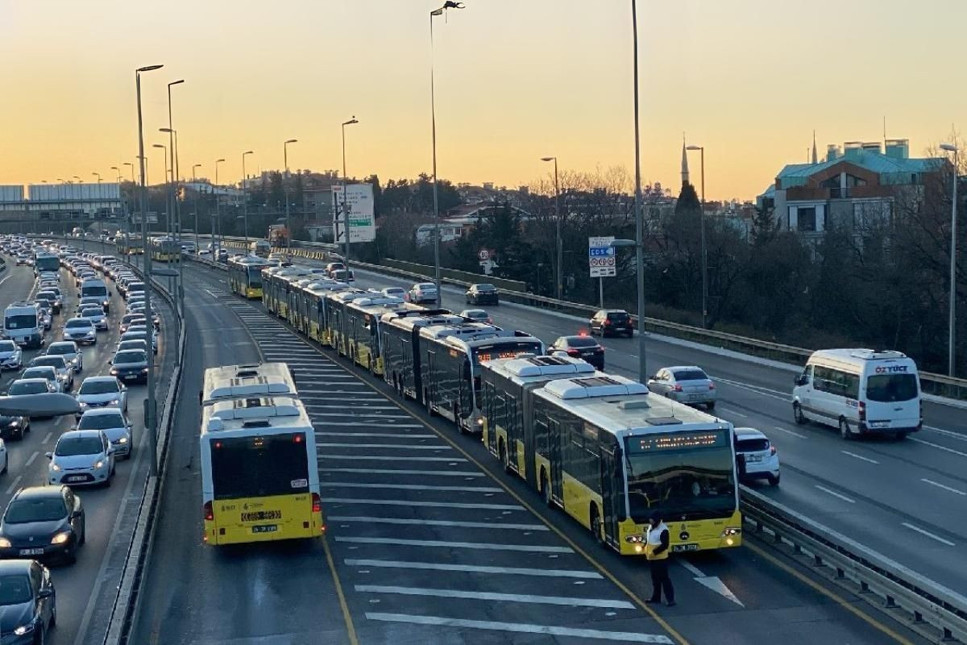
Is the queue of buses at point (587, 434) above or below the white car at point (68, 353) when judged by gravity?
above

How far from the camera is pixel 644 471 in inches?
775

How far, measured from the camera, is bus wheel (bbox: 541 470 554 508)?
80.3ft

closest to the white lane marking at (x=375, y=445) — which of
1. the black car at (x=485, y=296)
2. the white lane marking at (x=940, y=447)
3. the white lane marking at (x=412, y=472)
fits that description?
the white lane marking at (x=412, y=472)

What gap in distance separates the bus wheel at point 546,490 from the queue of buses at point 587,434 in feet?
0.17

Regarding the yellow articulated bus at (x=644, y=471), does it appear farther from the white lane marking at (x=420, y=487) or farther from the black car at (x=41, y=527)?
the black car at (x=41, y=527)

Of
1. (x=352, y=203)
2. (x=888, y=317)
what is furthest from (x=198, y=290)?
(x=888, y=317)

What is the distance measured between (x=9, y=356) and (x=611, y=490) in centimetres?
4044

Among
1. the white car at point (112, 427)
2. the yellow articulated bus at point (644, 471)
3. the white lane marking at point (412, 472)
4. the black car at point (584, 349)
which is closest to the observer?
the yellow articulated bus at point (644, 471)

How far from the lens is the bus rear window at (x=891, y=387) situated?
108 ft

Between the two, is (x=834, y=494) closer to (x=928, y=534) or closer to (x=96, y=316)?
(x=928, y=534)

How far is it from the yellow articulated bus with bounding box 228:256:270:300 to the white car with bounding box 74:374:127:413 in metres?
47.3

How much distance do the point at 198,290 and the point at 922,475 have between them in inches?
3101

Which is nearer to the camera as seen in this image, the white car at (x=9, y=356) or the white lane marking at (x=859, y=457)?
the white lane marking at (x=859, y=457)

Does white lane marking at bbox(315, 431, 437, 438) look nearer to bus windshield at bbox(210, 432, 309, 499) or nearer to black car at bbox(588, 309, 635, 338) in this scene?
bus windshield at bbox(210, 432, 309, 499)
